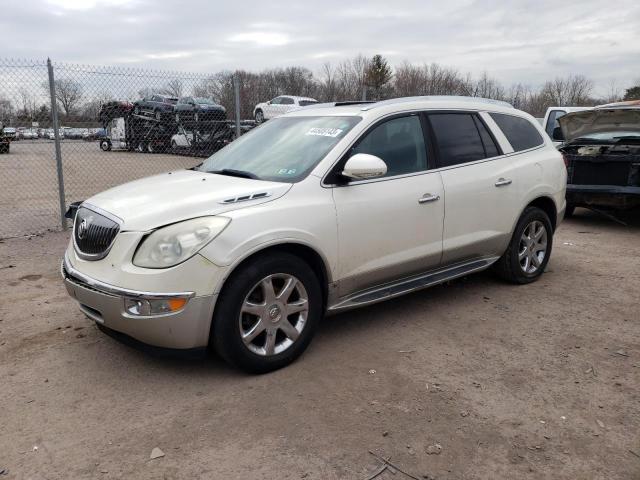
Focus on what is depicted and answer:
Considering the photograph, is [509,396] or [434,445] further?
[509,396]

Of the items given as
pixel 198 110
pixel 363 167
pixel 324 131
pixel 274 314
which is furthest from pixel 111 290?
pixel 198 110

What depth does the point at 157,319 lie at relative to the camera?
3.09 metres

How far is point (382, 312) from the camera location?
4602mm

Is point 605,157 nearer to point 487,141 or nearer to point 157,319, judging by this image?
point 487,141

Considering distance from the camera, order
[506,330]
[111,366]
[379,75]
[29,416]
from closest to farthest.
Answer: [29,416], [111,366], [506,330], [379,75]

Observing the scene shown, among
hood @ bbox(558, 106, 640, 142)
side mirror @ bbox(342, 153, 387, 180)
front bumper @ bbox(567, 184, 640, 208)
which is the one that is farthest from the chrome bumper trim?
hood @ bbox(558, 106, 640, 142)

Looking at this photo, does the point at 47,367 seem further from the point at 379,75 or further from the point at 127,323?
the point at 379,75

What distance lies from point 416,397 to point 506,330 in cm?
137

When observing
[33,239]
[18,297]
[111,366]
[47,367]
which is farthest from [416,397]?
[33,239]

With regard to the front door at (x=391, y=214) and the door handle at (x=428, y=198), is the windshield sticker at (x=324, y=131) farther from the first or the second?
the door handle at (x=428, y=198)

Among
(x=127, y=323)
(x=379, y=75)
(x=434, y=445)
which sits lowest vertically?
(x=434, y=445)

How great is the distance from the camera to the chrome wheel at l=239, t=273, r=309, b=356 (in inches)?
131

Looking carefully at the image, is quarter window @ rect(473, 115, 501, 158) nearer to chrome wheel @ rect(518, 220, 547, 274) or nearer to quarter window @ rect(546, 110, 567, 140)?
chrome wheel @ rect(518, 220, 547, 274)

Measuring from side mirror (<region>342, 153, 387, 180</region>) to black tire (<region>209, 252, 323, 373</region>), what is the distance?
2.30 feet
